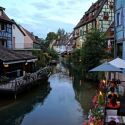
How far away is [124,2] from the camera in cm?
1401

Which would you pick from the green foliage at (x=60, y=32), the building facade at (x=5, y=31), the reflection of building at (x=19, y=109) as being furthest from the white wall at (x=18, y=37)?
the green foliage at (x=60, y=32)

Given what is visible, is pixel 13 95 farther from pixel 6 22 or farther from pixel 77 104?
pixel 6 22

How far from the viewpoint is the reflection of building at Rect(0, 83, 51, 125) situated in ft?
36.1

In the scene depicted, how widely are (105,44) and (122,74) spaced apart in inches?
457

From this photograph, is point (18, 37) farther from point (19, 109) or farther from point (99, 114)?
point (99, 114)

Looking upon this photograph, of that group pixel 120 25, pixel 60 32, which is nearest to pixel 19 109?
pixel 120 25

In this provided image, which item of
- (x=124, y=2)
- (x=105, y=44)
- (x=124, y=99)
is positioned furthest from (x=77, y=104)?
(x=105, y=44)

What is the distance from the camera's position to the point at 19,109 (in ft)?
42.9

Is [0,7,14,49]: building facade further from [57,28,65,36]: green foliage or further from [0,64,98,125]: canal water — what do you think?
[57,28,65,36]: green foliage

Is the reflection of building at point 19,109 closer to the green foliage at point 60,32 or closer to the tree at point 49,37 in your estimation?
the tree at point 49,37

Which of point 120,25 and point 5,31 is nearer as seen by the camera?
point 120,25

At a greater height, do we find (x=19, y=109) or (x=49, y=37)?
(x=49, y=37)

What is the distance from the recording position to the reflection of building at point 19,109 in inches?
434

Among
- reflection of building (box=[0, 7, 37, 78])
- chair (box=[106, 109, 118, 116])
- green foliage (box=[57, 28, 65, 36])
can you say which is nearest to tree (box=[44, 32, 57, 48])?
green foliage (box=[57, 28, 65, 36])
